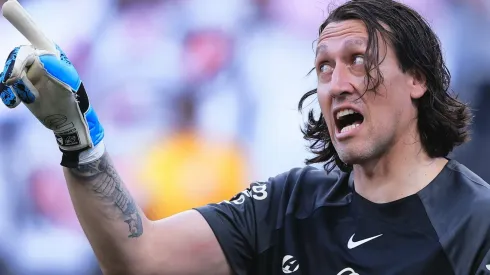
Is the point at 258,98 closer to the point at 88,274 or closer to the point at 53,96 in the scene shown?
the point at 88,274

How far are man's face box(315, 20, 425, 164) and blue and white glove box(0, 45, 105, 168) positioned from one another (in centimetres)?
81

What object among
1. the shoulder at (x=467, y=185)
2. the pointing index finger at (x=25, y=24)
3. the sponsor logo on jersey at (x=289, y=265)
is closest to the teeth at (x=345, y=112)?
the shoulder at (x=467, y=185)

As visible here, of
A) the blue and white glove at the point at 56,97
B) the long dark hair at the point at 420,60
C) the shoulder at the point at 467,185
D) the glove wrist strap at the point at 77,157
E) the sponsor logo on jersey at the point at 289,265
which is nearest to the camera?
the blue and white glove at the point at 56,97

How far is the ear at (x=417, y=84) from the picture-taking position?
267 centimetres

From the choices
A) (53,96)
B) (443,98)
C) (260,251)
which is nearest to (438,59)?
(443,98)

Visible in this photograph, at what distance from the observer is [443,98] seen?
110 inches

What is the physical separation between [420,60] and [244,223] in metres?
0.85

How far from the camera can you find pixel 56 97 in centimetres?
204

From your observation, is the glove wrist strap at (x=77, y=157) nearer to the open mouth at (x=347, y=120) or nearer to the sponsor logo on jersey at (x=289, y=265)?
the sponsor logo on jersey at (x=289, y=265)

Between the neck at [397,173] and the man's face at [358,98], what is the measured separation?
0.03 meters

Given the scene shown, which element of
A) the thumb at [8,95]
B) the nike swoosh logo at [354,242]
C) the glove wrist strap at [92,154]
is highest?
the thumb at [8,95]

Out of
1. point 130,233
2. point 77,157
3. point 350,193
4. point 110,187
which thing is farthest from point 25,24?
point 350,193

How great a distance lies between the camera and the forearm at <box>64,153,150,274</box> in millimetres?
2221

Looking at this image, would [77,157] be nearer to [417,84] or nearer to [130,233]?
[130,233]
